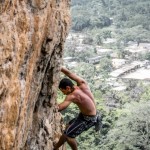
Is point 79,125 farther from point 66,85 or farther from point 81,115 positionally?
point 66,85

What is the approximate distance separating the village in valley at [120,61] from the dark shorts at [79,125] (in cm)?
3371

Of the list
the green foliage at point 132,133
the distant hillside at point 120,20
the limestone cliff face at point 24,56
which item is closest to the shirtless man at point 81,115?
the limestone cliff face at point 24,56

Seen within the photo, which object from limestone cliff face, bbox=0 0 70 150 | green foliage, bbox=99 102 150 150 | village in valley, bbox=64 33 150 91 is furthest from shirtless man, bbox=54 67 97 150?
village in valley, bbox=64 33 150 91

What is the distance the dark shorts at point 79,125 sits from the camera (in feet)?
18.6

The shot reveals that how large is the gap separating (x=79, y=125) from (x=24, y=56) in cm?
238

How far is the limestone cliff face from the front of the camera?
10.8ft

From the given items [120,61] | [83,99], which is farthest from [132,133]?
[120,61]

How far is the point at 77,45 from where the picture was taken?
65562mm

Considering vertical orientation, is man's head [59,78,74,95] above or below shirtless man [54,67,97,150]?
above

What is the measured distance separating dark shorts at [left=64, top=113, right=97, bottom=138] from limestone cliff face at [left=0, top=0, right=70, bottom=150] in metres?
0.65

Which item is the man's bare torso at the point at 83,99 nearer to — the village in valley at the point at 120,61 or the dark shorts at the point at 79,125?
the dark shorts at the point at 79,125

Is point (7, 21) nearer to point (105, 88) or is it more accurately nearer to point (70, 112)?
point (70, 112)

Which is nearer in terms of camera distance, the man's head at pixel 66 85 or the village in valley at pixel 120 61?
A: the man's head at pixel 66 85

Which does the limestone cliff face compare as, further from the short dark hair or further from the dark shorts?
the dark shorts
